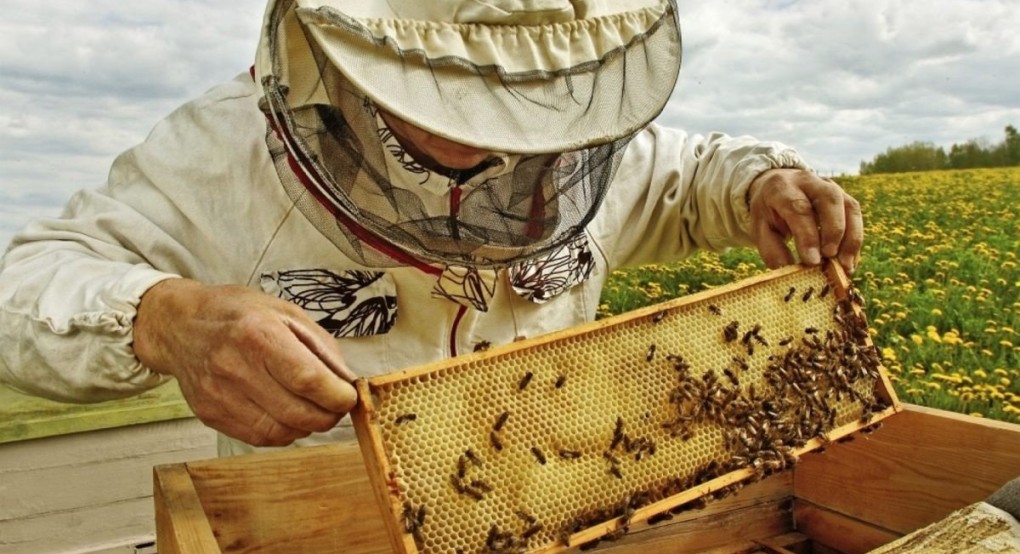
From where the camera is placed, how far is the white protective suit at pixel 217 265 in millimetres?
1751

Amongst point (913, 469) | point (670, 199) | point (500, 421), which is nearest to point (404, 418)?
point (500, 421)

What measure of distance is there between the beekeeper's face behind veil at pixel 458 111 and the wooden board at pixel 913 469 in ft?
3.57

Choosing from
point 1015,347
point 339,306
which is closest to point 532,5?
point 339,306

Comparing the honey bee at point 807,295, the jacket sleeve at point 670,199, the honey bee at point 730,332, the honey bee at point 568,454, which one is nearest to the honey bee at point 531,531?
the honey bee at point 568,454

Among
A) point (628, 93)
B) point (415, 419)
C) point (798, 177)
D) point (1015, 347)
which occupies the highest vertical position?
point (628, 93)

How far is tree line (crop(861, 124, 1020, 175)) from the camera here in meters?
4.73

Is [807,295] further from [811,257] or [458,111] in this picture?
[458,111]

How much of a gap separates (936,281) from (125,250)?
3.79m

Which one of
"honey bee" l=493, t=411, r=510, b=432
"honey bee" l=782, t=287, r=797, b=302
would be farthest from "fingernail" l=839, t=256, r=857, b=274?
"honey bee" l=493, t=411, r=510, b=432

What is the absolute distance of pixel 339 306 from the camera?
2248mm

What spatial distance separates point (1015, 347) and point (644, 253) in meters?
1.85

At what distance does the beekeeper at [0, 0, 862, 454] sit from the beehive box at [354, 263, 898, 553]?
0.52 feet

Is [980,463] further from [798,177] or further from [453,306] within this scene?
[453,306]

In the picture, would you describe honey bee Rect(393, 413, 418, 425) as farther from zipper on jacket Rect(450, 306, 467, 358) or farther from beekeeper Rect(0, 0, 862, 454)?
zipper on jacket Rect(450, 306, 467, 358)
